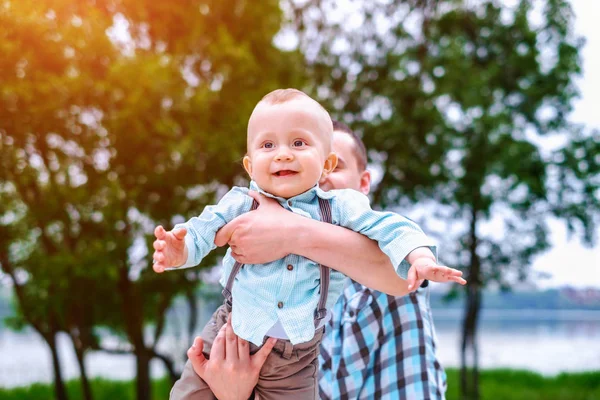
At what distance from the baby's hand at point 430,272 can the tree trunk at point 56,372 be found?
1103 centimetres

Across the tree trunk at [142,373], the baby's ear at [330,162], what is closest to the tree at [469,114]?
the tree trunk at [142,373]

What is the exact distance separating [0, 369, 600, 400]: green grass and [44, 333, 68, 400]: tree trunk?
1.09 meters

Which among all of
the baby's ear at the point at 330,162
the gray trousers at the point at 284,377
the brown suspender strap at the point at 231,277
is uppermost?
the baby's ear at the point at 330,162

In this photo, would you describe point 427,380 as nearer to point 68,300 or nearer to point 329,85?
point 68,300

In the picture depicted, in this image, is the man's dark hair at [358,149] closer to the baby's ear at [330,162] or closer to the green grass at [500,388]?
the baby's ear at [330,162]

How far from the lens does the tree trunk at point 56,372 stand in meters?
11.1

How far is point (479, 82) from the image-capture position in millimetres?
11117

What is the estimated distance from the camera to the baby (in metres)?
1.81

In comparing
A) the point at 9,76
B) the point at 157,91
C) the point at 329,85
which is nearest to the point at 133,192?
the point at 157,91

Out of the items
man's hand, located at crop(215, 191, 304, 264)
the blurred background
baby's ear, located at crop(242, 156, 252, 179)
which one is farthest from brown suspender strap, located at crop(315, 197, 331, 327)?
the blurred background

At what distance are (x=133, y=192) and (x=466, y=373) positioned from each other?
854cm

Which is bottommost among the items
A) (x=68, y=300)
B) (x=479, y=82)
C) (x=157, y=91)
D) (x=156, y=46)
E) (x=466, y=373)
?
(x=466, y=373)

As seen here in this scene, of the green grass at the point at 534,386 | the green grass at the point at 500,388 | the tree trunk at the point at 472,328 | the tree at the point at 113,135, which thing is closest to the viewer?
the tree at the point at 113,135

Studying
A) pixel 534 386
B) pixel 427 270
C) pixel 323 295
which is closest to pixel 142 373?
pixel 534 386
